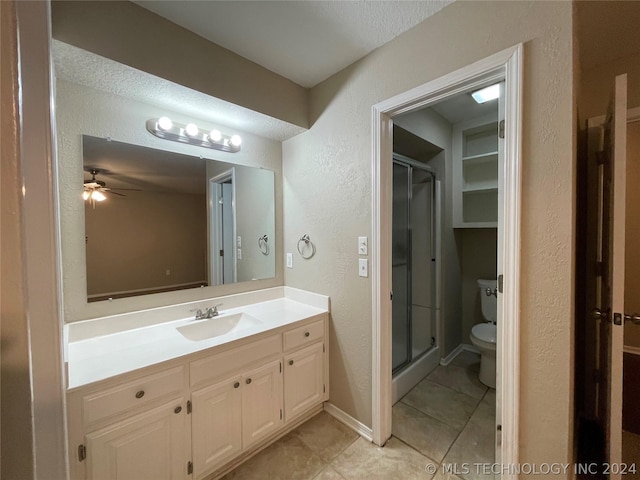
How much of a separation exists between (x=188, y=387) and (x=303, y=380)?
2.52 feet

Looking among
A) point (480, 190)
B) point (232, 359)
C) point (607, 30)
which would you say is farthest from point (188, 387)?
point (480, 190)

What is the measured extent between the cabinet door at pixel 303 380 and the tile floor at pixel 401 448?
0.18 metres

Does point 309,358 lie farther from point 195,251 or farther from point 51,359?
point 51,359

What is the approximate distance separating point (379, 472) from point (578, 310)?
4.97 feet

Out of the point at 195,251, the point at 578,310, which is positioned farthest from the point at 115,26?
the point at 578,310

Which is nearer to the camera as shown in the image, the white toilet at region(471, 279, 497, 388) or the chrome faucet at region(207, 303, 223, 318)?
the chrome faucet at region(207, 303, 223, 318)

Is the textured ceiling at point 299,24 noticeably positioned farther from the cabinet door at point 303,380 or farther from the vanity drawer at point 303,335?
the cabinet door at point 303,380

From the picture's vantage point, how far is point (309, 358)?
179cm

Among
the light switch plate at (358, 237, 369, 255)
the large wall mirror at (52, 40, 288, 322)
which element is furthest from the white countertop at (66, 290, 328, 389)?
the light switch plate at (358, 237, 369, 255)

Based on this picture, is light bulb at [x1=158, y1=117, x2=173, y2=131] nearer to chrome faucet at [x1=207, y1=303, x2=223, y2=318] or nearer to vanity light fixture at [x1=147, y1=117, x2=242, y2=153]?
vanity light fixture at [x1=147, y1=117, x2=242, y2=153]

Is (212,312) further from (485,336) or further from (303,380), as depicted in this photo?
(485,336)

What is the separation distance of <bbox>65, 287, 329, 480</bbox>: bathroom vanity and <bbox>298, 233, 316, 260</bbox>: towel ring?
36 cm

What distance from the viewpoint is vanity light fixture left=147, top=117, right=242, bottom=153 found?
162cm

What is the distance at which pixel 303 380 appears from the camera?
1760 millimetres
